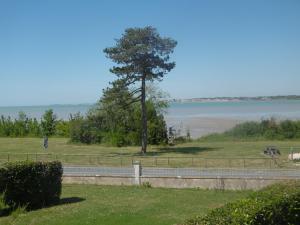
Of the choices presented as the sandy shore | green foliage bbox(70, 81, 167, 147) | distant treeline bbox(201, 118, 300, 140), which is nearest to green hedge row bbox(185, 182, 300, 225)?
green foliage bbox(70, 81, 167, 147)

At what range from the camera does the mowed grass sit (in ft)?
57.4

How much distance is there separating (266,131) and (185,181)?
34.4 meters

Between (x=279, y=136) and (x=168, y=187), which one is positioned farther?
(x=279, y=136)

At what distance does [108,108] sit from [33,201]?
2608 centimetres

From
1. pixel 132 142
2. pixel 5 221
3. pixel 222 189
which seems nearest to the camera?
pixel 5 221

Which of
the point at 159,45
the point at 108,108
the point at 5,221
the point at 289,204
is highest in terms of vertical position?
the point at 159,45

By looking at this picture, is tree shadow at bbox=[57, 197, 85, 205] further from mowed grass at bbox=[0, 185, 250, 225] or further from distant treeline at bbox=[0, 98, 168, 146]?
distant treeline at bbox=[0, 98, 168, 146]

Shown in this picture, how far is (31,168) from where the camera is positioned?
20.2 m

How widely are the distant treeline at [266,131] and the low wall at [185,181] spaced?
109 ft

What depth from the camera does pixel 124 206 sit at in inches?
800

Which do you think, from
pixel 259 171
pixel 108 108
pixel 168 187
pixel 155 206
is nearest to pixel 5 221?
pixel 155 206

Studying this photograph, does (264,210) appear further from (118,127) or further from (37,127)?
(37,127)

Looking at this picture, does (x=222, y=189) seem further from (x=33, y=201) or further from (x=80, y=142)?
(x=80, y=142)

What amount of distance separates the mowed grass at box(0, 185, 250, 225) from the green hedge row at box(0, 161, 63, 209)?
0.67 metres
